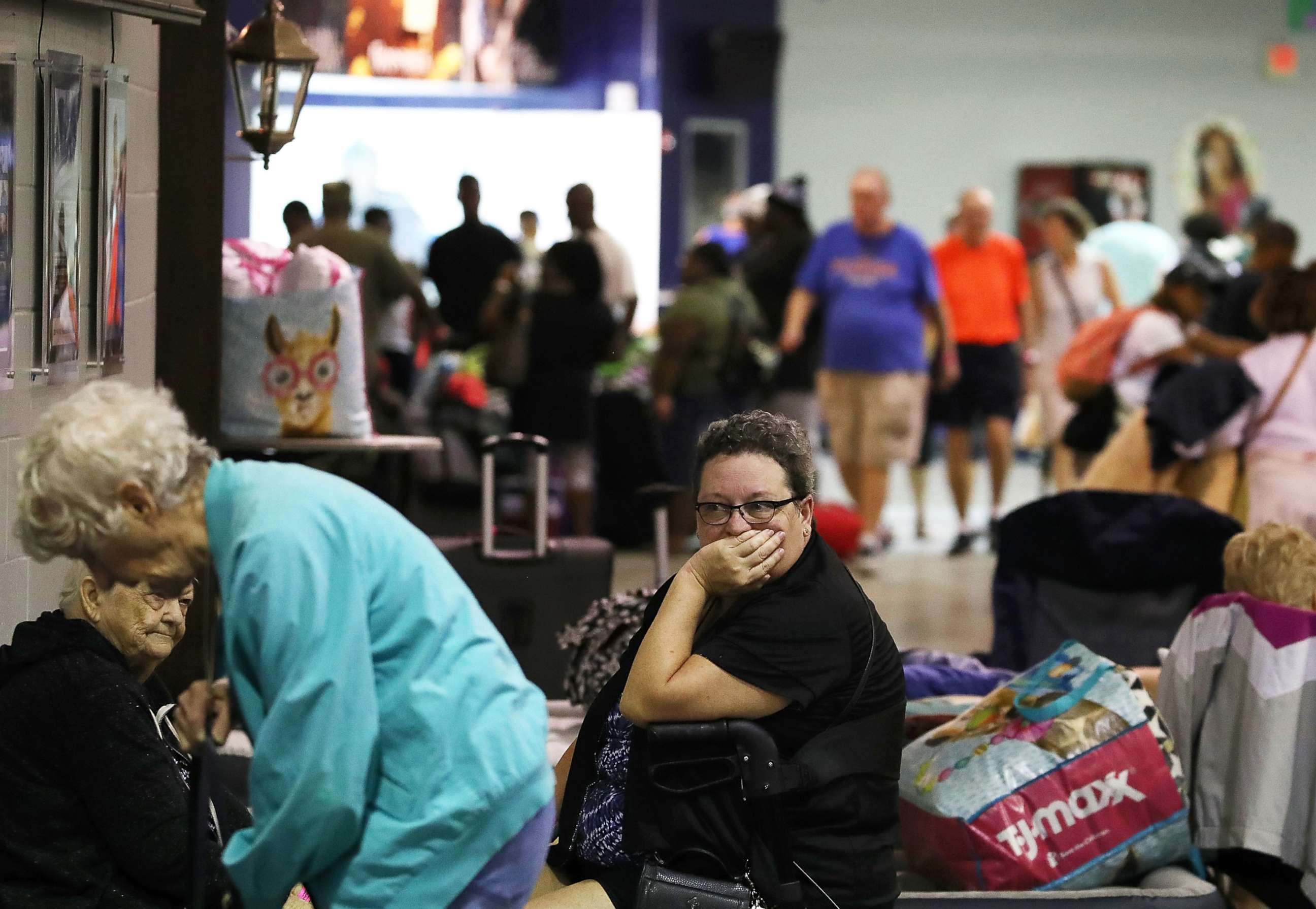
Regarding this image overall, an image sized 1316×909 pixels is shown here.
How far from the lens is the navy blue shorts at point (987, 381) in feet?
28.0

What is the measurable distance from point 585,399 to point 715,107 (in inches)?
249

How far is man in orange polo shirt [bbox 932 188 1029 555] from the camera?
8406 millimetres

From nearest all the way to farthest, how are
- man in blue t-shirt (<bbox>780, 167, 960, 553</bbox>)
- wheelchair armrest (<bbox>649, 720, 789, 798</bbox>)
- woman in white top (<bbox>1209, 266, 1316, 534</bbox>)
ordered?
wheelchair armrest (<bbox>649, 720, 789, 798</bbox>)
woman in white top (<bbox>1209, 266, 1316, 534</bbox>)
man in blue t-shirt (<bbox>780, 167, 960, 553</bbox>)

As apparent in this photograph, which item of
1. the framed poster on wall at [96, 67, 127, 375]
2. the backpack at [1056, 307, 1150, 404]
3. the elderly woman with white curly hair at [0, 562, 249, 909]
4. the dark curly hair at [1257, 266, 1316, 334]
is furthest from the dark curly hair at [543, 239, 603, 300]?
the elderly woman with white curly hair at [0, 562, 249, 909]

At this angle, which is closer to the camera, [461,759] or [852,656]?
[461,759]

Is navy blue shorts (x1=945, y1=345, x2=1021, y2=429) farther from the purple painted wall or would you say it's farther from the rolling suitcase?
the purple painted wall

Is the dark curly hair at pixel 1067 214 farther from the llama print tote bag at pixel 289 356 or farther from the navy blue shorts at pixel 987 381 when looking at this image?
the llama print tote bag at pixel 289 356

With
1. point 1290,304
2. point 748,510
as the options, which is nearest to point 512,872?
point 748,510

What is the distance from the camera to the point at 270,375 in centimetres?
432

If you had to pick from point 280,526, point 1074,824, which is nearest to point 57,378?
point 280,526

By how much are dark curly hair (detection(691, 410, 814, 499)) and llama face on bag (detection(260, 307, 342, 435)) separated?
1.86 m

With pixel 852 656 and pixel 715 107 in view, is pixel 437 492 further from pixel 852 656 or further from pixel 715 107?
pixel 715 107

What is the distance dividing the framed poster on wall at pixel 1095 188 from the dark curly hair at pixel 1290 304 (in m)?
9.76

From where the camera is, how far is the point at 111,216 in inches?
134
